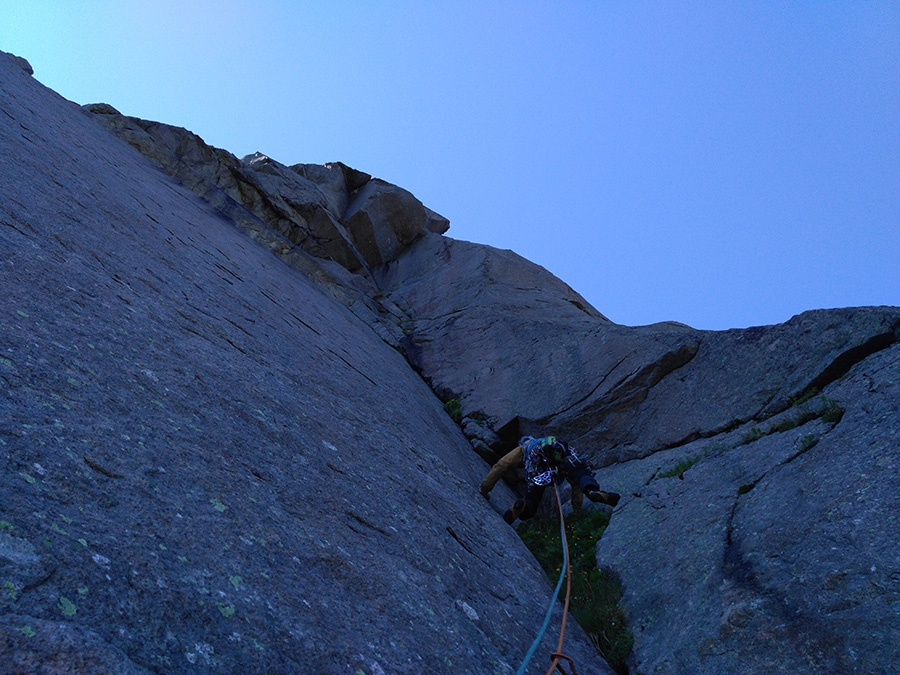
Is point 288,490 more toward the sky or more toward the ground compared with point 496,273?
more toward the ground

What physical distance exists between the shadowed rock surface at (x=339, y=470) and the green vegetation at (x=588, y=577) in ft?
0.76

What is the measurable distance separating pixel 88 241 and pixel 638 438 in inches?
369

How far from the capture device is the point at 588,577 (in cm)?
834

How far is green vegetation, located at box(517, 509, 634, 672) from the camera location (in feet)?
22.4

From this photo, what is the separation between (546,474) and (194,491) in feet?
22.5

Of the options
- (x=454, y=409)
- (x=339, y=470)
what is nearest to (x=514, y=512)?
(x=339, y=470)

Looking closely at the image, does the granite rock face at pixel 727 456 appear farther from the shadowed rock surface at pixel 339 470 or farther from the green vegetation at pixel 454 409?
the green vegetation at pixel 454 409

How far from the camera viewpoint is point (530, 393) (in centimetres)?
1450

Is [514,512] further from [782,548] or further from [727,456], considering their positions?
[782,548]

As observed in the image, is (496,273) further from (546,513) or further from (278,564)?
(278,564)

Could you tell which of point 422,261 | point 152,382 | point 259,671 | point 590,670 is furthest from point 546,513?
point 422,261

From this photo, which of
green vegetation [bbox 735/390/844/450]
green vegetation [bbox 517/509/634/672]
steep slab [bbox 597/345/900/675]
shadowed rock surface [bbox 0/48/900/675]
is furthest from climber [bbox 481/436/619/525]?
green vegetation [bbox 735/390/844/450]

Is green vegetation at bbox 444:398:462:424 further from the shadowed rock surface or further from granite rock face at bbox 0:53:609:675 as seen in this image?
granite rock face at bbox 0:53:609:675

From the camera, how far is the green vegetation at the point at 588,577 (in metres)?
6.84
